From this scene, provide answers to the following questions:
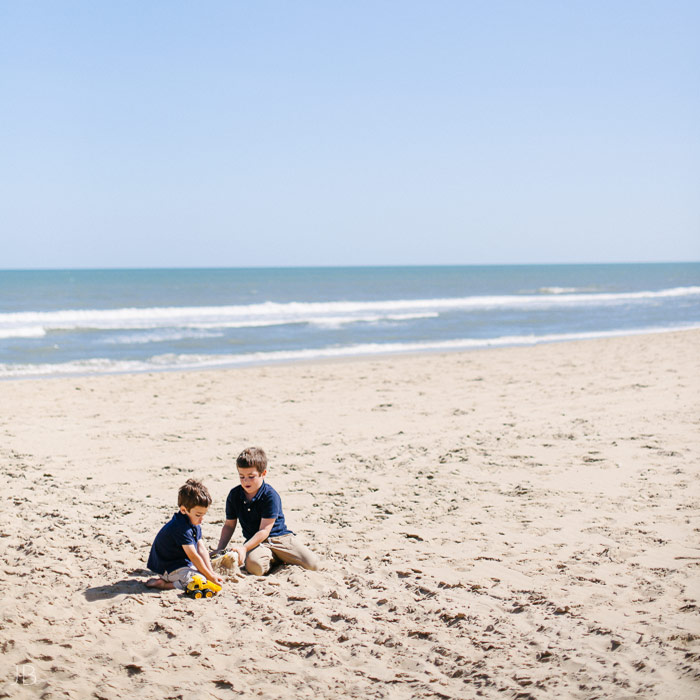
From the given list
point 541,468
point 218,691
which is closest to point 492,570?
point 218,691

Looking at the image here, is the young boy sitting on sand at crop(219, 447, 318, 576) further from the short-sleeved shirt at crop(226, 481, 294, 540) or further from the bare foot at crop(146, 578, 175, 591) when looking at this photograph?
the bare foot at crop(146, 578, 175, 591)

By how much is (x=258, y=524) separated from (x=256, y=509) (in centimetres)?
11

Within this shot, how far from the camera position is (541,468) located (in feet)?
22.9

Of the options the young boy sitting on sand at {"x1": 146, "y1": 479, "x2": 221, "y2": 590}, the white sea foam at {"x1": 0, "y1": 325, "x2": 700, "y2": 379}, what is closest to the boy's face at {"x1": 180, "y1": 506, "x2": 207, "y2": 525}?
the young boy sitting on sand at {"x1": 146, "y1": 479, "x2": 221, "y2": 590}

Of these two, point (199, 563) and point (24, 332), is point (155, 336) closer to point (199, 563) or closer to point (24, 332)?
point (24, 332)

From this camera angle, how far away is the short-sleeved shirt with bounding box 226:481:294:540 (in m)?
4.84

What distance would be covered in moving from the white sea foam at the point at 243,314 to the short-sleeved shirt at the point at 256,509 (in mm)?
19503

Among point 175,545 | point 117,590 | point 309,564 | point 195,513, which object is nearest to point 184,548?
point 175,545

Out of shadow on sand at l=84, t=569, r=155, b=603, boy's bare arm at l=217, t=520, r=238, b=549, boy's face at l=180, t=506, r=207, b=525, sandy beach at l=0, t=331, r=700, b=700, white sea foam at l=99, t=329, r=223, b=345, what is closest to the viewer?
sandy beach at l=0, t=331, r=700, b=700

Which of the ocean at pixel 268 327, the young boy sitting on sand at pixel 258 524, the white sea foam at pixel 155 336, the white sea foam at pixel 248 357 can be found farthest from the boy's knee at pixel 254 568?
the white sea foam at pixel 155 336

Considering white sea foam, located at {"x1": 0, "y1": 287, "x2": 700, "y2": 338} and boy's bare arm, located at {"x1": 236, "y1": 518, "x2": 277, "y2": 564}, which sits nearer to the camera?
boy's bare arm, located at {"x1": 236, "y1": 518, "x2": 277, "y2": 564}

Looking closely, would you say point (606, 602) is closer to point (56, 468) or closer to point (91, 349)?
point (56, 468)

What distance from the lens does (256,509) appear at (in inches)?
192

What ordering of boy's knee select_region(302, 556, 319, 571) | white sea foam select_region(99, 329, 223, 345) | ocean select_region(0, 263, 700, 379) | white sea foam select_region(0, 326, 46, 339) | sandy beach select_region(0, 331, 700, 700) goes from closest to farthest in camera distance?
1. sandy beach select_region(0, 331, 700, 700)
2. boy's knee select_region(302, 556, 319, 571)
3. ocean select_region(0, 263, 700, 379)
4. white sea foam select_region(99, 329, 223, 345)
5. white sea foam select_region(0, 326, 46, 339)
